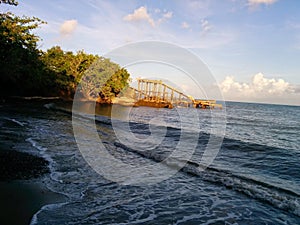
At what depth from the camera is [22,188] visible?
207 inches

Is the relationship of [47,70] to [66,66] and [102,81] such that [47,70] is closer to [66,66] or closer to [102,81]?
[66,66]

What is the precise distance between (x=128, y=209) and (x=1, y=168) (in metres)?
3.71

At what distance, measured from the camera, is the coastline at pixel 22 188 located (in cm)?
417

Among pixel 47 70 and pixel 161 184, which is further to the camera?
pixel 47 70

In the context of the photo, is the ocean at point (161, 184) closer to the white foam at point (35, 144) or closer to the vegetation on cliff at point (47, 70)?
the white foam at point (35, 144)

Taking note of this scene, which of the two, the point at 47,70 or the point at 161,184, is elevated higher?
the point at 47,70

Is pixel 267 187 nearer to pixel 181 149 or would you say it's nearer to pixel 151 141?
pixel 181 149

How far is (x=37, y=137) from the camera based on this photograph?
11359 millimetres

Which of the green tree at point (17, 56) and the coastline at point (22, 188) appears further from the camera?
the green tree at point (17, 56)

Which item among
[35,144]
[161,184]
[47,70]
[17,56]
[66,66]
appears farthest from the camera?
[66,66]

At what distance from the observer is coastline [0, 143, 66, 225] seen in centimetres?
417

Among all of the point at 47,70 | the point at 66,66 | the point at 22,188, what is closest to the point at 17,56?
the point at 47,70

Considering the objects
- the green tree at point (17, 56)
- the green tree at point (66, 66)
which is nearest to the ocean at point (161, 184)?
the green tree at point (17, 56)

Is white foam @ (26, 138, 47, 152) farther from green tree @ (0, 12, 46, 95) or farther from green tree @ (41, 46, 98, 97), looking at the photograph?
green tree @ (41, 46, 98, 97)
